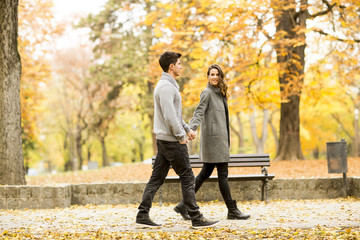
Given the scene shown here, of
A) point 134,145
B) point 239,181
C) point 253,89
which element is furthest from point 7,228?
point 134,145

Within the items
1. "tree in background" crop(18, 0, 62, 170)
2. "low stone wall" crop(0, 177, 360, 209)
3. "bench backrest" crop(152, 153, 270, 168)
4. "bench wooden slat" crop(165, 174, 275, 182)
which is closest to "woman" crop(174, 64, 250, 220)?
"bench wooden slat" crop(165, 174, 275, 182)

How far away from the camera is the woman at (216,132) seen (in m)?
6.11

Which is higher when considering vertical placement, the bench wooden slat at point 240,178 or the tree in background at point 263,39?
the tree in background at point 263,39

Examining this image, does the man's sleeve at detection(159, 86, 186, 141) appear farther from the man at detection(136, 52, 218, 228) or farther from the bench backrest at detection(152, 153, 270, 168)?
the bench backrest at detection(152, 153, 270, 168)

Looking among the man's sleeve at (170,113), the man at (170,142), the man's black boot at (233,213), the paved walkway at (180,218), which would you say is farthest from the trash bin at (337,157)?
the man's sleeve at (170,113)

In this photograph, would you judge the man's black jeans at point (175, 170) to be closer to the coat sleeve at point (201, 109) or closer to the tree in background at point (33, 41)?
the coat sleeve at point (201, 109)

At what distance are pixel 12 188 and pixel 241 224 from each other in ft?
14.8

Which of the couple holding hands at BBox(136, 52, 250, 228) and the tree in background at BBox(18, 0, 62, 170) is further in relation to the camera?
the tree in background at BBox(18, 0, 62, 170)

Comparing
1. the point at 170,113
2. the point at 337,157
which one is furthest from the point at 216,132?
the point at 337,157

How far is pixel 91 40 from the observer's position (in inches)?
915

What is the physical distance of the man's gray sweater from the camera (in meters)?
5.38

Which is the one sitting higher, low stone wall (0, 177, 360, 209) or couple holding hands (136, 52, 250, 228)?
couple holding hands (136, 52, 250, 228)

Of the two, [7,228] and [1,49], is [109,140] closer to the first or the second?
[1,49]

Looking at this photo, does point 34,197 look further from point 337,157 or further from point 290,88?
point 290,88
